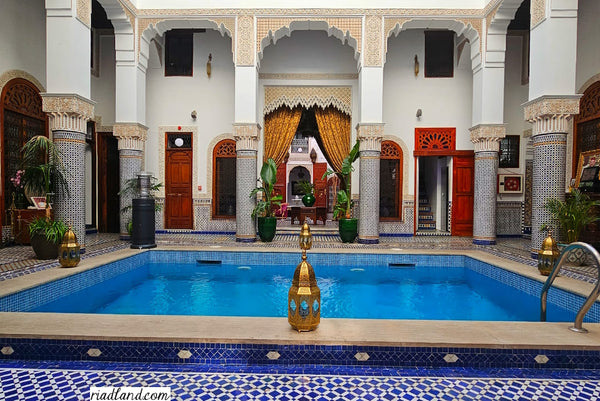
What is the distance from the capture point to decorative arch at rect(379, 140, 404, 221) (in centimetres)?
717

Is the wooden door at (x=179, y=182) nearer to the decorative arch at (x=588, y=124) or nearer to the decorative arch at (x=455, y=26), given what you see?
the decorative arch at (x=455, y=26)

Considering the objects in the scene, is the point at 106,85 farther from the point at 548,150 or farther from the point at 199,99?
the point at 548,150

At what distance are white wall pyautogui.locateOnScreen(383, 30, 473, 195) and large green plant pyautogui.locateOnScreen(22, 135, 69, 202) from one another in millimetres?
5331

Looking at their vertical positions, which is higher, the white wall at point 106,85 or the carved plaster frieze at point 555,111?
the white wall at point 106,85

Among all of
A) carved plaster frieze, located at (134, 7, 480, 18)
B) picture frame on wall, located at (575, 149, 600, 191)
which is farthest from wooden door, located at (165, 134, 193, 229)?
picture frame on wall, located at (575, 149, 600, 191)

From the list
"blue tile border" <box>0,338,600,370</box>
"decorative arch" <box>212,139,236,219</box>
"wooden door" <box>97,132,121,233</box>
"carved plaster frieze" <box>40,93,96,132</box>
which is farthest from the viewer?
"decorative arch" <box>212,139,236,219</box>

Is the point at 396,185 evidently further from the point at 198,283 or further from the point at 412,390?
the point at 412,390

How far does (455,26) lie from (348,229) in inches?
149

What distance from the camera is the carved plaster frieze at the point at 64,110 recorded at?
437 centimetres

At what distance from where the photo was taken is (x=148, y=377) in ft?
6.02

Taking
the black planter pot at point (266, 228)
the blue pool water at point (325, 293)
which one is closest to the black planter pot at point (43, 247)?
the blue pool water at point (325, 293)

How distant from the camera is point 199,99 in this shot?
724cm

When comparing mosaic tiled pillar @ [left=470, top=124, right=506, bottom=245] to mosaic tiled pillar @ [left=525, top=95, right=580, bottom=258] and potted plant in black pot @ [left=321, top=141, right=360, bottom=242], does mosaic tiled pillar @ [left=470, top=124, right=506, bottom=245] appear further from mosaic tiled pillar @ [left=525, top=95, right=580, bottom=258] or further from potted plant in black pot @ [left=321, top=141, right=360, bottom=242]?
potted plant in black pot @ [left=321, top=141, right=360, bottom=242]

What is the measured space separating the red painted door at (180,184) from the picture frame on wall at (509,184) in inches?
234
